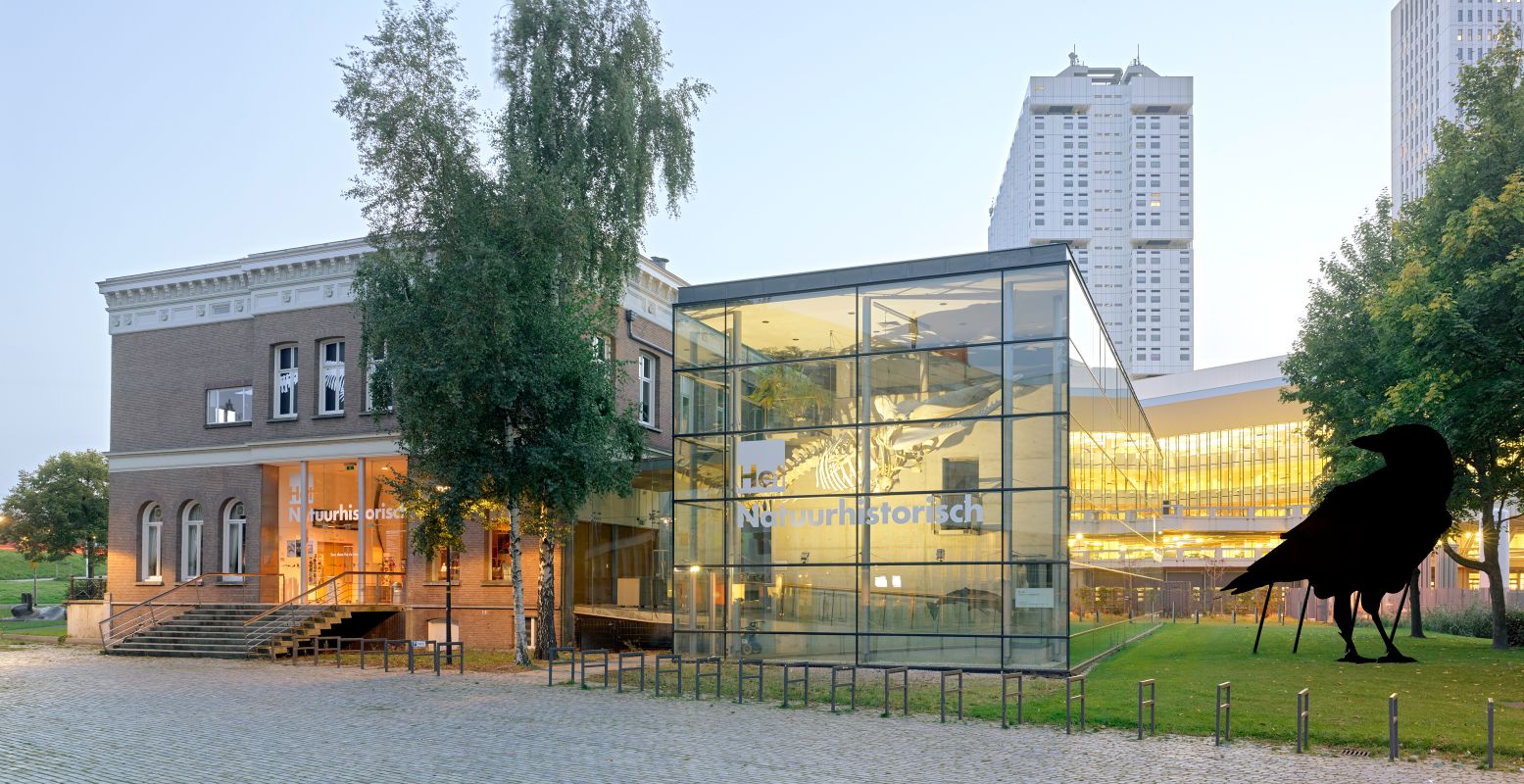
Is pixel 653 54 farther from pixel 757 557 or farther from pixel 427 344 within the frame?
pixel 757 557

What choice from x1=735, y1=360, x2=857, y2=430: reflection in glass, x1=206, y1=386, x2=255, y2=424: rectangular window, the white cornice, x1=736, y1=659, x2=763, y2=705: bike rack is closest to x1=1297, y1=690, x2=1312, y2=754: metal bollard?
x1=736, y1=659, x2=763, y2=705: bike rack

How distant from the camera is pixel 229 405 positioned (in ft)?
132

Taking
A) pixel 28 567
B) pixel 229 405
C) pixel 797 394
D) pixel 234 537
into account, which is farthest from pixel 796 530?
pixel 28 567

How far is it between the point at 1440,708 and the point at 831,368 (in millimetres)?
13489

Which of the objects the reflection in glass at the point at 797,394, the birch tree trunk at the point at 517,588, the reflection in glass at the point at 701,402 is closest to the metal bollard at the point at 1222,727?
the reflection in glass at the point at 797,394

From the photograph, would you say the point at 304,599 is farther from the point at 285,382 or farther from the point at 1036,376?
the point at 1036,376

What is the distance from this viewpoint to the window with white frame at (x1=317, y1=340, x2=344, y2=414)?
1495 inches

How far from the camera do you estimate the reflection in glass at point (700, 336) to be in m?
29.7

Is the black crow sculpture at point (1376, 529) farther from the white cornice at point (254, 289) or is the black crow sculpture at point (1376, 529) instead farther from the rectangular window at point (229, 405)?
the rectangular window at point (229, 405)

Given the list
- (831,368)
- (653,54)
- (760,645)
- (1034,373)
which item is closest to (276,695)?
(760,645)

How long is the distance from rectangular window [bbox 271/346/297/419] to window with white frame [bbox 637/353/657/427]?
10.7m

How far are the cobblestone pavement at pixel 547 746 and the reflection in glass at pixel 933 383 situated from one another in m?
8.53

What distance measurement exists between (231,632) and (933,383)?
20.2 m

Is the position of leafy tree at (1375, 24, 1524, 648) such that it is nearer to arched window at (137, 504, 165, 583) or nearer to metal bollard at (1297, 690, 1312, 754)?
metal bollard at (1297, 690, 1312, 754)
